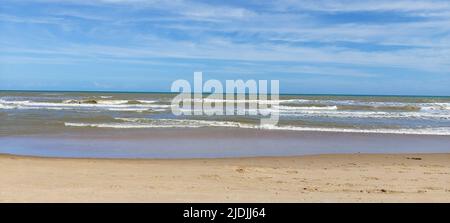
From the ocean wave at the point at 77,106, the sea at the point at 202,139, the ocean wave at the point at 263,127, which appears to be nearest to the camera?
the sea at the point at 202,139

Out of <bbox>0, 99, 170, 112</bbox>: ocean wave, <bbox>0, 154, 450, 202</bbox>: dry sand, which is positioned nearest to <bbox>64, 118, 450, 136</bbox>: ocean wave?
<bbox>0, 154, 450, 202</bbox>: dry sand

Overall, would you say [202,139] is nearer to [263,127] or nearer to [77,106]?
[263,127]

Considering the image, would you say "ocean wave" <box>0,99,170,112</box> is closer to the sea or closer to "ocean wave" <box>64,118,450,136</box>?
"ocean wave" <box>64,118,450,136</box>

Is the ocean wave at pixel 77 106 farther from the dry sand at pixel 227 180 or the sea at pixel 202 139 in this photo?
the dry sand at pixel 227 180

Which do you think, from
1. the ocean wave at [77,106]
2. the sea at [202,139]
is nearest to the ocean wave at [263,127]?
the sea at [202,139]

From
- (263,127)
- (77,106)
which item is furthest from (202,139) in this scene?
(77,106)

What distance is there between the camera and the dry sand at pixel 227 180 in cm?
639

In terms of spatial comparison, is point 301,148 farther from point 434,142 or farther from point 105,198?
point 105,198

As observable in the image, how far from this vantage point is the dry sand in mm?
6391

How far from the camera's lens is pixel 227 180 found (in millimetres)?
7871

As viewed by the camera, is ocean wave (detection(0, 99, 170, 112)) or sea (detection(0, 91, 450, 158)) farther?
ocean wave (detection(0, 99, 170, 112))
